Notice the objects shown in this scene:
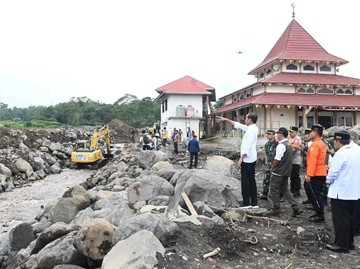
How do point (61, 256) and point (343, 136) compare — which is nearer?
point (61, 256)

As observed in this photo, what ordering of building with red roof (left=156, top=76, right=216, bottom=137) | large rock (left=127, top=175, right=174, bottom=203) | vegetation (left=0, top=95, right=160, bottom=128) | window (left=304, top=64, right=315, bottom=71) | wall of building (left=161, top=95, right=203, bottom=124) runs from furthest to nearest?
vegetation (left=0, top=95, right=160, bottom=128) → wall of building (left=161, top=95, right=203, bottom=124) → building with red roof (left=156, top=76, right=216, bottom=137) → window (left=304, top=64, right=315, bottom=71) → large rock (left=127, top=175, right=174, bottom=203)

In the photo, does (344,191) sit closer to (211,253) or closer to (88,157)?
(211,253)

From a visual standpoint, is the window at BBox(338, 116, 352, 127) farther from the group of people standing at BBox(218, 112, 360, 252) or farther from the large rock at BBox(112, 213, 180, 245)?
the large rock at BBox(112, 213, 180, 245)

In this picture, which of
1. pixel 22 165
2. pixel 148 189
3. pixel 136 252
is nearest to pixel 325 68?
pixel 22 165

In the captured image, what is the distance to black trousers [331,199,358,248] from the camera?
5.16 metres

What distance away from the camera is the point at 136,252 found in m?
4.06

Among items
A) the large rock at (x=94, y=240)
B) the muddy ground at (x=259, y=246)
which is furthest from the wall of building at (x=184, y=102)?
the large rock at (x=94, y=240)

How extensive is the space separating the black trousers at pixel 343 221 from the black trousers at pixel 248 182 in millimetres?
1766

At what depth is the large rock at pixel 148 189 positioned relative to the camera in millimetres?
8677

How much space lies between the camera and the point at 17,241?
279 inches

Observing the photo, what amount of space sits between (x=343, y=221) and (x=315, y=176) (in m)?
1.47

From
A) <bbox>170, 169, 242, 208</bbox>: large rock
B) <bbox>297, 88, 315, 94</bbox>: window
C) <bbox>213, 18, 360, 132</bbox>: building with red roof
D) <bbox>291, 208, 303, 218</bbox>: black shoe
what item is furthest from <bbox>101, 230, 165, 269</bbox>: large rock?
<bbox>297, 88, 315, 94</bbox>: window

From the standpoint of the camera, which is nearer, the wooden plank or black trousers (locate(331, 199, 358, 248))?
black trousers (locate(331, 199, 358, 248))

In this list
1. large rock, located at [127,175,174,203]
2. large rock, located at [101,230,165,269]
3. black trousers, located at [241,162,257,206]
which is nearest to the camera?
large rock, located at [101,230,165,269]
